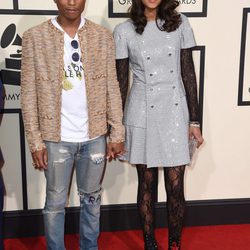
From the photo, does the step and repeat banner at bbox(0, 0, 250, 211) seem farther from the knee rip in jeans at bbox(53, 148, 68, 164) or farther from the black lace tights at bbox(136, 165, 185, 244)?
the knee rip in jeans at bbox(53, 148, 68, 164)

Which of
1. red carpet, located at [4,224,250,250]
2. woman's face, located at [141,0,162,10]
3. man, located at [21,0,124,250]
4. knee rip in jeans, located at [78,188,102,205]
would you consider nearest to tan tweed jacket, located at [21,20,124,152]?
man, located at [21,0,124,250]

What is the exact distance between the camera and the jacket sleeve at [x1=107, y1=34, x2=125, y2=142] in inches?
Answer: 87.2

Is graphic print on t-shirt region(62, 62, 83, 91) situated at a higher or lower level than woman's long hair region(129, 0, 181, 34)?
lower

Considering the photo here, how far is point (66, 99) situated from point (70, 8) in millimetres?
423

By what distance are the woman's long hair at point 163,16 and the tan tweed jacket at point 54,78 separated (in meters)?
0.19

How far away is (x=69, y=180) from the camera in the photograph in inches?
91.5

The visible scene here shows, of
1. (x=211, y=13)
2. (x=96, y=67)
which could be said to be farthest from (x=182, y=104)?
(x=211, y=13)

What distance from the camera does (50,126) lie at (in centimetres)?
212

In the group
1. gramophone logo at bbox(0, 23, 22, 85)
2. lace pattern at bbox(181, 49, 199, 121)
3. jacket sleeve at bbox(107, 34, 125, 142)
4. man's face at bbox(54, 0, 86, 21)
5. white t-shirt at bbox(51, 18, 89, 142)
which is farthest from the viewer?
gramophone logo at bbox(0, 23, 22, 85)

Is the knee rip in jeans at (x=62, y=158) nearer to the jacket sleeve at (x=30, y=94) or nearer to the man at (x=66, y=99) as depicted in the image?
the man at (x=66, y=99)

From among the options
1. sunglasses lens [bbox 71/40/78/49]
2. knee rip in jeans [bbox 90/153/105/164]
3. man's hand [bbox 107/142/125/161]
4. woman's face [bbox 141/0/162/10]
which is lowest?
knee rip in jeans [bbox 90/153/105/164]

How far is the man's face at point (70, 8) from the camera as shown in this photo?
201cm

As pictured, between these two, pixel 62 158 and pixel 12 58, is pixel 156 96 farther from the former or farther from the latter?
pixel 12 58

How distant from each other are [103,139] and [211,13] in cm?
108
